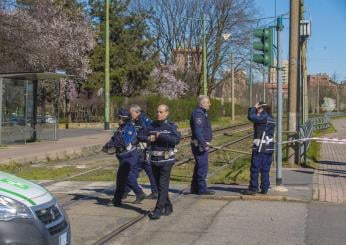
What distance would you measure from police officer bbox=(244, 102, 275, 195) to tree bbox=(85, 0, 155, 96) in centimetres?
3679

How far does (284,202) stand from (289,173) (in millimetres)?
4364

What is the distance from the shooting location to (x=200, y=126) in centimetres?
1119

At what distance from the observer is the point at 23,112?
2531cm

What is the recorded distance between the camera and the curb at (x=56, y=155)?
1884 cm

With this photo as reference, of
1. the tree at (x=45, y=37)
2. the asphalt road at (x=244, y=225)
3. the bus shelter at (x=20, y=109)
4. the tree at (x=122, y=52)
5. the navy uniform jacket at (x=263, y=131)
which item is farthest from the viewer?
the tree at (x=122, y=52)

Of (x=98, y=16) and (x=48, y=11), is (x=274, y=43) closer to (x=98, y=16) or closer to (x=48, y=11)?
(x=48, y=11)

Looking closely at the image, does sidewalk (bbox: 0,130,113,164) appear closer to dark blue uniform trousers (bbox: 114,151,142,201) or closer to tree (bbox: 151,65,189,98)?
dark blue uniform trousers (bbox: 114,151,142,201)

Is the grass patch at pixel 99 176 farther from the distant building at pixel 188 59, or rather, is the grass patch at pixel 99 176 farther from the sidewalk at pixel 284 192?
the distant building at pixel 188 59

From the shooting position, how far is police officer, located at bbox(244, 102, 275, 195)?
1116 centimetres

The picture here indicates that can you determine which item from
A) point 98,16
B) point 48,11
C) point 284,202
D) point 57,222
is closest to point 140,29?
point 98,16

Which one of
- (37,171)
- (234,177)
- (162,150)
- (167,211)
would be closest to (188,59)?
(37,171)

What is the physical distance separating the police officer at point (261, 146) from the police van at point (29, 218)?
231 inches

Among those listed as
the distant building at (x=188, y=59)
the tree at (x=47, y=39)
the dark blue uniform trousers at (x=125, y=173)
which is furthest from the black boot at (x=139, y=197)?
the distant building at (x=188, y=59)

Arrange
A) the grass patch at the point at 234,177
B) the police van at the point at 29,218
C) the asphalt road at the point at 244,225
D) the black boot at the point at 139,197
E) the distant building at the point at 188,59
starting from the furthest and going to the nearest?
the distant building at the point at 188,59 → the grass patch at the point at 234,177 → the black boot at the point at 139,197 → the asphalt road at the point at 244,225 → the police van at the point at 29,218
